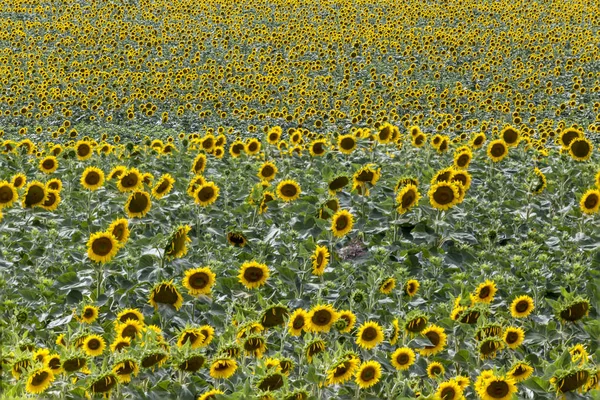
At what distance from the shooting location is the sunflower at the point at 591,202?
6.38m

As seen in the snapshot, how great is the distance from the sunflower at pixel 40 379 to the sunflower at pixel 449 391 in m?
1.89

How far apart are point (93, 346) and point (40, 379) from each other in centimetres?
71

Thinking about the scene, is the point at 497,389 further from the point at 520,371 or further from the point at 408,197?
the point at 408,197

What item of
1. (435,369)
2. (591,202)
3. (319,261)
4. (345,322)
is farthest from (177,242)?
(591,202)

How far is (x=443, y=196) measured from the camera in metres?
6.43

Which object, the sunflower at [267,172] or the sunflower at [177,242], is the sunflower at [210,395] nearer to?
the sunflower at [177,242]

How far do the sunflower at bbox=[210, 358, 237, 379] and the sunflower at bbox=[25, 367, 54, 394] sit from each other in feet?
2.62

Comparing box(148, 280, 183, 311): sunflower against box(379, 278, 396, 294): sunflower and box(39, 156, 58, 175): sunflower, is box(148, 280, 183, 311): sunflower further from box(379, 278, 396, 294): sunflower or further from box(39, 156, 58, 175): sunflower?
box(39, 156, 58, 175): sunflower

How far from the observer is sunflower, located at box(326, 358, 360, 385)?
3.81m

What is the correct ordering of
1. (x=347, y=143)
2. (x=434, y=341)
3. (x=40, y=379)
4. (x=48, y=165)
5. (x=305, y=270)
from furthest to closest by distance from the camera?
(x=347, y=143), (x=48, y=165), (x=305, y=270), (x=434, y=341), (x=40, y=379)

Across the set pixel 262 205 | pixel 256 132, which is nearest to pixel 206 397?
pixel 262 205

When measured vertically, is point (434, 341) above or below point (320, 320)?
below

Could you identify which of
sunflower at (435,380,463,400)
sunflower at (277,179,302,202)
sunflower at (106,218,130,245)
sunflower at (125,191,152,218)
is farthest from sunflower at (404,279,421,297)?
sunflower at (125,191,152,218)

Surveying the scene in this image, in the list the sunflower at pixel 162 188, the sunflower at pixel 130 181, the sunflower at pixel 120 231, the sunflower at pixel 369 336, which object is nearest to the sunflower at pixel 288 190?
the sunflower at pixel 162 188
